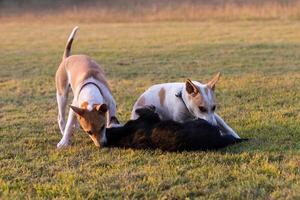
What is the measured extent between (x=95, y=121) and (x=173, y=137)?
84 cm

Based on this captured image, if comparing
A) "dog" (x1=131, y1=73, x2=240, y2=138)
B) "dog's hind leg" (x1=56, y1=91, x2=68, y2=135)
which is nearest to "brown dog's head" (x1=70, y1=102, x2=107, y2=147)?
"dog" (x1=131, y1=73, x2=240, y2=138)

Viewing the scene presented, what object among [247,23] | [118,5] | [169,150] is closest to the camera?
[169,150]

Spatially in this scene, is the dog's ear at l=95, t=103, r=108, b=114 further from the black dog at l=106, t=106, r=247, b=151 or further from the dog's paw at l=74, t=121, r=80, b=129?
the dog's paw at l=74, t=121, r=80, b=129

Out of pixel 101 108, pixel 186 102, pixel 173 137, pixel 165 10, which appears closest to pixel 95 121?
pixel 101 108

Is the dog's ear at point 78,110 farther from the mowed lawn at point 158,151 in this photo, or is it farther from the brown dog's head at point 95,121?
the mowed lawn at point 158,151

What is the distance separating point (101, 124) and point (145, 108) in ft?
1.96

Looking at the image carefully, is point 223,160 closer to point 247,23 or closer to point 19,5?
point 247,23

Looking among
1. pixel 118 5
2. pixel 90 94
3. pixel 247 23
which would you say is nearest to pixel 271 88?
pixel 90 94

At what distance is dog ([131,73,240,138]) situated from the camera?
528cm

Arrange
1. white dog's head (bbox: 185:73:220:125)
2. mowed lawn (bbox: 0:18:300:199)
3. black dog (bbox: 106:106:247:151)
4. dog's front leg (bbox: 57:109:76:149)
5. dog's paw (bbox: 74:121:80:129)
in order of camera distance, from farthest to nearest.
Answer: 1. dog's paw (bbox: 74:121:80:129)
2. dog's front leg (bbox: 57:109:76:149)
3. white dog's head (bbox: 185:73:220:125)
4. black dog (bbox: 106:106:247:151)
5. mowed lawn (bbox: 0:18:300:199)

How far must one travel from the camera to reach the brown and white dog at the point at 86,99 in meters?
5.21

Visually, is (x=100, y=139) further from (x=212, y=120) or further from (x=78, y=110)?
(x=212, y=120)

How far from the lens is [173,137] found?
191 inches

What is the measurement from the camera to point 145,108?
18.3ft
